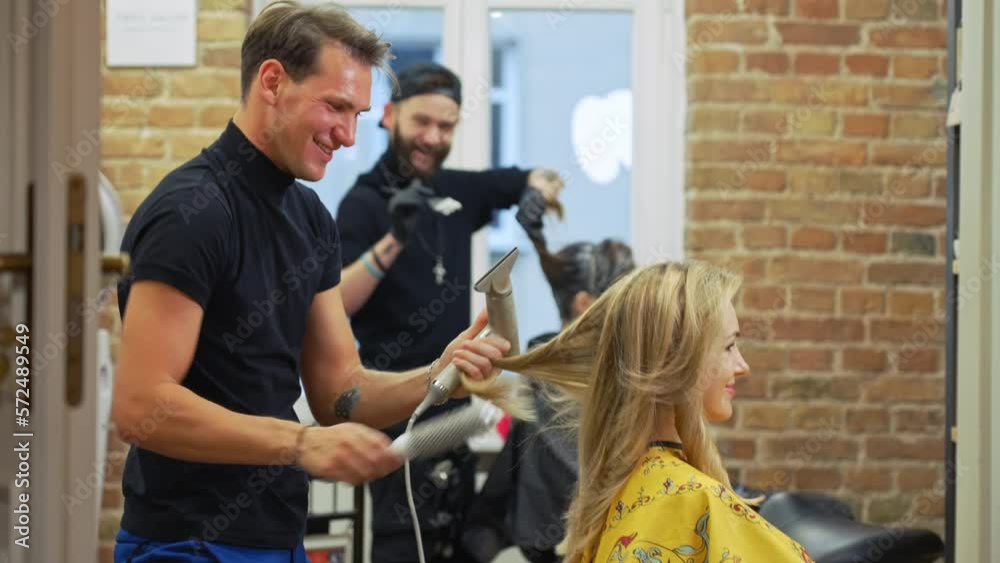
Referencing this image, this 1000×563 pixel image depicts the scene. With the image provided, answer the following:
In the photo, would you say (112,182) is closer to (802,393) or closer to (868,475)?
(802,393)

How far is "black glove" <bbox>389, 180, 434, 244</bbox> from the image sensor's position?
2.84 meters

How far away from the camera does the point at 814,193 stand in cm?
337

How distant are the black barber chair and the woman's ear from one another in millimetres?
691

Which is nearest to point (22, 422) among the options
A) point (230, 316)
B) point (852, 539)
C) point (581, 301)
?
point (230, 316)

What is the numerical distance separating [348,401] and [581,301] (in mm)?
1296

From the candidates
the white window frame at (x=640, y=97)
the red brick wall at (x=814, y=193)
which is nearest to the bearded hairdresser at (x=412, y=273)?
the white window frame at (x=640, y=97)

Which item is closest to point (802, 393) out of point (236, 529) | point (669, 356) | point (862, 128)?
point (862, 128)

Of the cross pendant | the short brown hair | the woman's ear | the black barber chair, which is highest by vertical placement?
the short brown hair

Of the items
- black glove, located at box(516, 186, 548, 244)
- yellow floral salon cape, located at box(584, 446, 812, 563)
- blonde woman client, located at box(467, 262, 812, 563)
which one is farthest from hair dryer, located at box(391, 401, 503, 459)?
black glove, located at box(516, 186, 548, 244)

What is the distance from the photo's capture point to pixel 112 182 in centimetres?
332

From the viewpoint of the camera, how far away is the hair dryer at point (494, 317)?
1.67 m

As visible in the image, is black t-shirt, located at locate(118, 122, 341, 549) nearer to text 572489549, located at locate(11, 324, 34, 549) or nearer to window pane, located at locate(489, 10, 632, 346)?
text 572489549, located at locate(11, 324, 34, 549)

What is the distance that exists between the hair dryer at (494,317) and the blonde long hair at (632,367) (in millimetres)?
47

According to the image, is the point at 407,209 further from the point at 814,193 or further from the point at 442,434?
the point at 442,434
